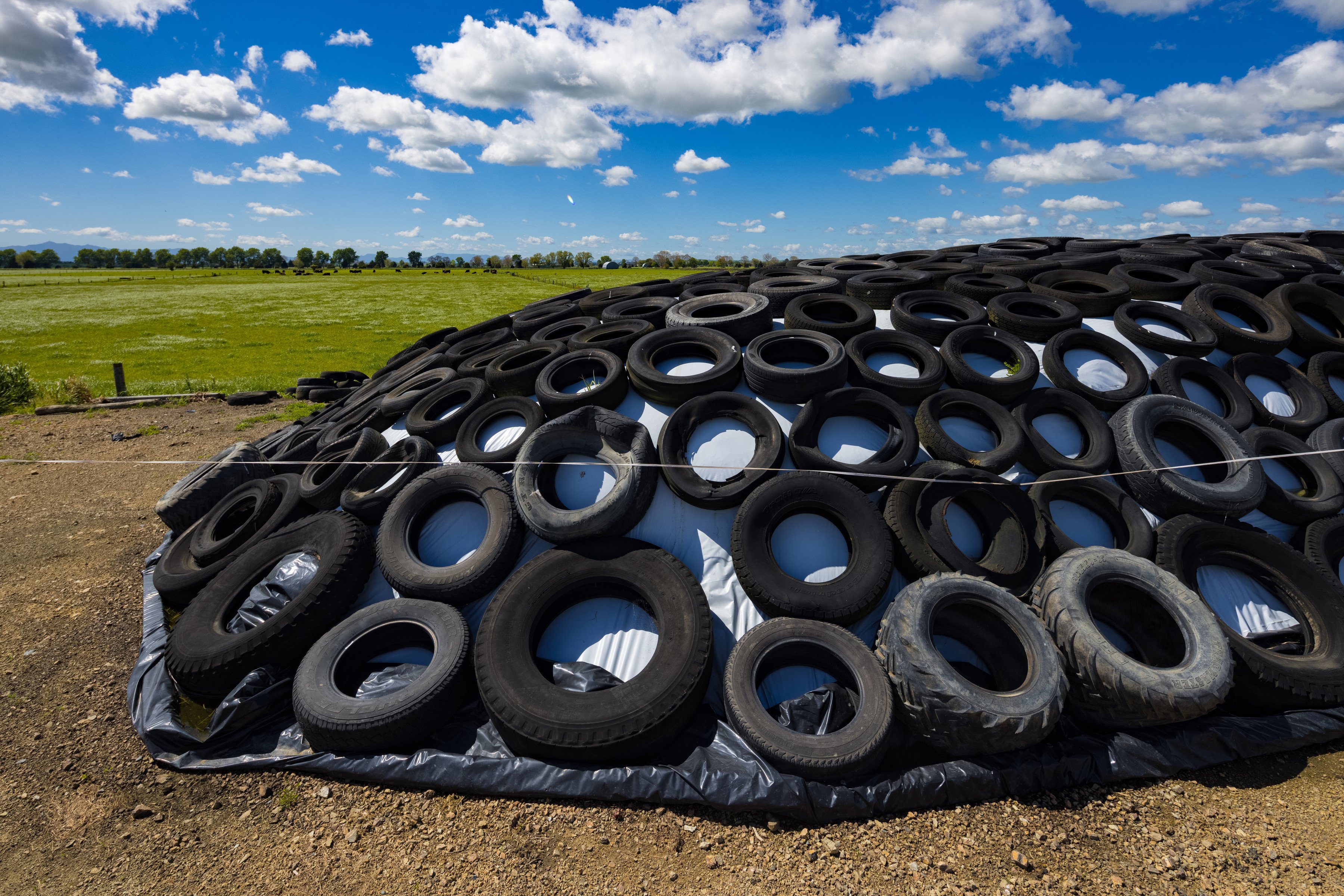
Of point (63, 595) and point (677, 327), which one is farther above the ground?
point (677, 327)

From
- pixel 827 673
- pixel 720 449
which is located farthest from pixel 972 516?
pixel 720 449

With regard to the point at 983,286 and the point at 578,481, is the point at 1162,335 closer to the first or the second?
the point at 983,286

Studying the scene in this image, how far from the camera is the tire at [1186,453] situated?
21.5ft

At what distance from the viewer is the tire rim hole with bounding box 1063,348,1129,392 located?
8234 millimetres

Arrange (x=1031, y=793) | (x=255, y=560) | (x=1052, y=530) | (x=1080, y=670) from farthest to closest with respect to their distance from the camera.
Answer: (x=255, y=560) → (x=1052, y=530) → (x=1080, y=670) → (x=1031, y=793)

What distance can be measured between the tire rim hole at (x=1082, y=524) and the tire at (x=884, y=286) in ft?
15.5

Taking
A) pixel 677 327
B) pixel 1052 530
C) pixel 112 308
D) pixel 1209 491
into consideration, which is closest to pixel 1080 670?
pixel 1052 530

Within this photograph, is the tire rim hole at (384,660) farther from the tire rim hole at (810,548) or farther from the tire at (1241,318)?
the tire at (1241,318)

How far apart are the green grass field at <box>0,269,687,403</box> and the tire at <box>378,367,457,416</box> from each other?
1388 cm

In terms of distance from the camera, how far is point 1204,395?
8.38m

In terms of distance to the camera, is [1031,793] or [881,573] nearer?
[1031,793]

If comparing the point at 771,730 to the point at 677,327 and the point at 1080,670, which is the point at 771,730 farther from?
the point at 677,327

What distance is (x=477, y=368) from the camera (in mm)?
9961

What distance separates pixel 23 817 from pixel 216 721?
149 cm
